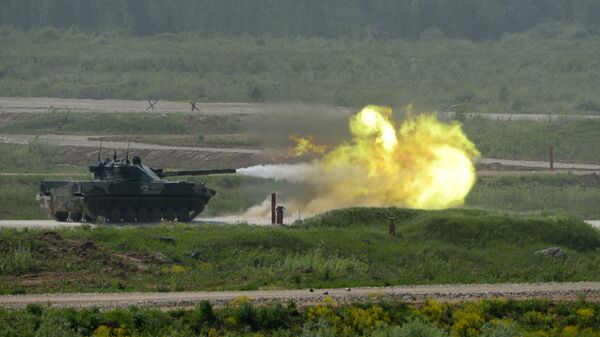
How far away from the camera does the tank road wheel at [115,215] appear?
59.7 m

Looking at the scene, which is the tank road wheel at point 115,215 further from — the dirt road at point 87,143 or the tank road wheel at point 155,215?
the dirt road at point 87,143

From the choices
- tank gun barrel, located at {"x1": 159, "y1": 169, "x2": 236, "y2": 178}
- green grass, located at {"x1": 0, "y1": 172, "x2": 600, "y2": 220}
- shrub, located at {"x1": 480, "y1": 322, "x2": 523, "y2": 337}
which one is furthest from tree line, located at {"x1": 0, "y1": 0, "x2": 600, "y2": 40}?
shrub, located at {"x1": 480, "y1": 322, "x2": 523, "y2": 337}

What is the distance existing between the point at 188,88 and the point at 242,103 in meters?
8.38

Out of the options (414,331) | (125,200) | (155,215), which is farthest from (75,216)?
(414,331)

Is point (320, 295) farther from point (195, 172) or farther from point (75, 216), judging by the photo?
point (195, 172)

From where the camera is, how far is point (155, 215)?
6038 cm

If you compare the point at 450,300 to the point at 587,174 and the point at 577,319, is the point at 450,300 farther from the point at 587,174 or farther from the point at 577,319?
the point at 587,174

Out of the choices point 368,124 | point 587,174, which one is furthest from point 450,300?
point 587,174

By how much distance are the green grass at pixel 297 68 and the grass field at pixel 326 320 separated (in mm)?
61060

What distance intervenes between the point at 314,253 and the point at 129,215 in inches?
524

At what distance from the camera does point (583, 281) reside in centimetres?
4644

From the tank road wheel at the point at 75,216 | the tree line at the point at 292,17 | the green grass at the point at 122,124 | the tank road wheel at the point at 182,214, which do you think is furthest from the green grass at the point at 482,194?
the tree line at the point at 292,17

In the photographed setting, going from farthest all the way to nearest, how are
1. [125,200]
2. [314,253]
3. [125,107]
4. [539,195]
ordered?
[125,107]
[539,195]
[125,200]
[314,253]

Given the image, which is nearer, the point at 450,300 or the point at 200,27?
the point at 450,300
